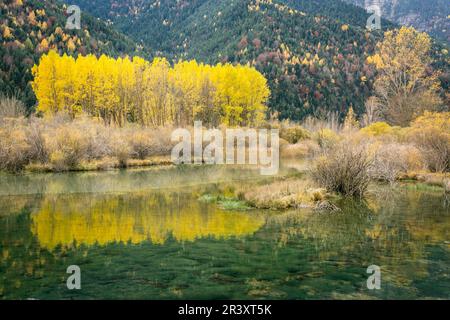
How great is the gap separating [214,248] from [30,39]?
78749 mm

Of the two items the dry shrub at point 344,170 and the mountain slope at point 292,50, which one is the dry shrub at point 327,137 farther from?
the mountain slope at point 292,50

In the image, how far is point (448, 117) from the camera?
25297 mm

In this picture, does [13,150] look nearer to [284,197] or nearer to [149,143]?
[149,143]

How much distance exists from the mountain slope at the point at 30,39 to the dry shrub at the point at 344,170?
54.3 m

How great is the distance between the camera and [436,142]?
2275 centimetres

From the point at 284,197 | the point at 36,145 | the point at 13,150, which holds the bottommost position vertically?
the point at 284,197

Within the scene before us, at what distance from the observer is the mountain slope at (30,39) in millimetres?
69562

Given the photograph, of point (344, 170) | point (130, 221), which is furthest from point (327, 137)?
point (130, 221)

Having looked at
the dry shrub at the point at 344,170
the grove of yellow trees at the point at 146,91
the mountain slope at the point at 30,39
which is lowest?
the dry shrub at the point at 344,170

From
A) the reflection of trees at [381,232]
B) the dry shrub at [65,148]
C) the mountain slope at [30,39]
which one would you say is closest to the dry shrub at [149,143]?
the dry shrub at [65,148]

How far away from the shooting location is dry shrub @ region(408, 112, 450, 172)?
22.1m

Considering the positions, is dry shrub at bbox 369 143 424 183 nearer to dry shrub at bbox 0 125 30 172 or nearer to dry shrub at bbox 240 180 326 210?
dry shrub at bbox 240 180 326 210

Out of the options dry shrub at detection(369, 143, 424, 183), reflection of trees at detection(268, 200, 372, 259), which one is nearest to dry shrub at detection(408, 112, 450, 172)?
dry shrub at detection(369, 143, 424, 183)
